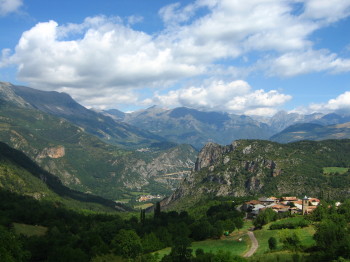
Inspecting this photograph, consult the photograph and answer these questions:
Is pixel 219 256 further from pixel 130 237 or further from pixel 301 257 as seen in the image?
pixel 130 237

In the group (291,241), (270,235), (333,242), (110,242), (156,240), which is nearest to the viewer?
(333,242)

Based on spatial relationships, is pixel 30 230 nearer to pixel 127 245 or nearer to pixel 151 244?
pixel 127 245

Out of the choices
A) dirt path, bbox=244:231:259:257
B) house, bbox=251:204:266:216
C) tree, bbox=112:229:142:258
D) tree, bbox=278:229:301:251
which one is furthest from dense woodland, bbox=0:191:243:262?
tree, bbox=278:229:301:251

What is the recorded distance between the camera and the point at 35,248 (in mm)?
120375

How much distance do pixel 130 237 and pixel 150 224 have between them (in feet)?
186

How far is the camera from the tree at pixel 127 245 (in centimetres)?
11681

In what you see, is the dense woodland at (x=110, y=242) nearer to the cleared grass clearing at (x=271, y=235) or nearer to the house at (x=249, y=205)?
the house at (x=249, y=205)

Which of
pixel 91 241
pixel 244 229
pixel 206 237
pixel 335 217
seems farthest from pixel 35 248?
pixel 335 217

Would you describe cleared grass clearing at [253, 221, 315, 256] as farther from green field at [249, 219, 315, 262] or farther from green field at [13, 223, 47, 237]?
Result: green field at [13, 223, 47, 237]

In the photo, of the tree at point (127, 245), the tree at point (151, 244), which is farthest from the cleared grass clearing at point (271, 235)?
the tree at point (127, 245)

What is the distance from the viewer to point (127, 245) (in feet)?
388

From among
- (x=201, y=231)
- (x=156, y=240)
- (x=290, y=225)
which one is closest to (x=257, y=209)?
(x=201, y=231)

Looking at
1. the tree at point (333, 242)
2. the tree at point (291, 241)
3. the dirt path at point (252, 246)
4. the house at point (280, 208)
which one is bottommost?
the dirt path at point (252, 246)

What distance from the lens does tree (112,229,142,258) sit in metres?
117
